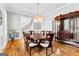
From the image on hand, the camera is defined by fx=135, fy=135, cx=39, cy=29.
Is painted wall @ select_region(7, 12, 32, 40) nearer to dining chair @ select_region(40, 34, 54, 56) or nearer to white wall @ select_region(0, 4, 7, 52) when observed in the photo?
white wall @ select_region(0, 4, 7, 52)

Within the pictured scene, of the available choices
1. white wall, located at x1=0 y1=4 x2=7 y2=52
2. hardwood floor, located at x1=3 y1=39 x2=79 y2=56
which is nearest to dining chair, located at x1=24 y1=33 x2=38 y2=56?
hardwood floor, located at x1=3 y1=39 x2=79 y2=56

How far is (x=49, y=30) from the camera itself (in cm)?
262

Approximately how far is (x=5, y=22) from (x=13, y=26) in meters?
0.18

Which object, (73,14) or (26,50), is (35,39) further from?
(73,14)

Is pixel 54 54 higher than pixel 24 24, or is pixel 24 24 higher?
pixel 24 24

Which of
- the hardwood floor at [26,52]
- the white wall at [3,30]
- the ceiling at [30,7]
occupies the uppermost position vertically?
the ceiling at [30,7]

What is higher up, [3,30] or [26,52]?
[3,30]

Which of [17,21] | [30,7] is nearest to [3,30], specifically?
[17,21]

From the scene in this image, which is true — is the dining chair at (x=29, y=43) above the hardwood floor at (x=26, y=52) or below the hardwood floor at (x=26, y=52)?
above

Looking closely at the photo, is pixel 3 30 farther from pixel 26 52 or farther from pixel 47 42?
pixel 47 42

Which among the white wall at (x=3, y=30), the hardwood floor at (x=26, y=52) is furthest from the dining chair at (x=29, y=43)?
the white wall at (x=3, y=30)

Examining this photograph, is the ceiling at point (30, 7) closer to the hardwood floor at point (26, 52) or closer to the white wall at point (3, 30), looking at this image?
the white wall at point (3, 30)

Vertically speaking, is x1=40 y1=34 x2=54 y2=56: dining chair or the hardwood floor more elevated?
x1=40 y1=34 x2=54 y2=56: dining chair

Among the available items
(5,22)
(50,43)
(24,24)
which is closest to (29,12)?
(24,24)
